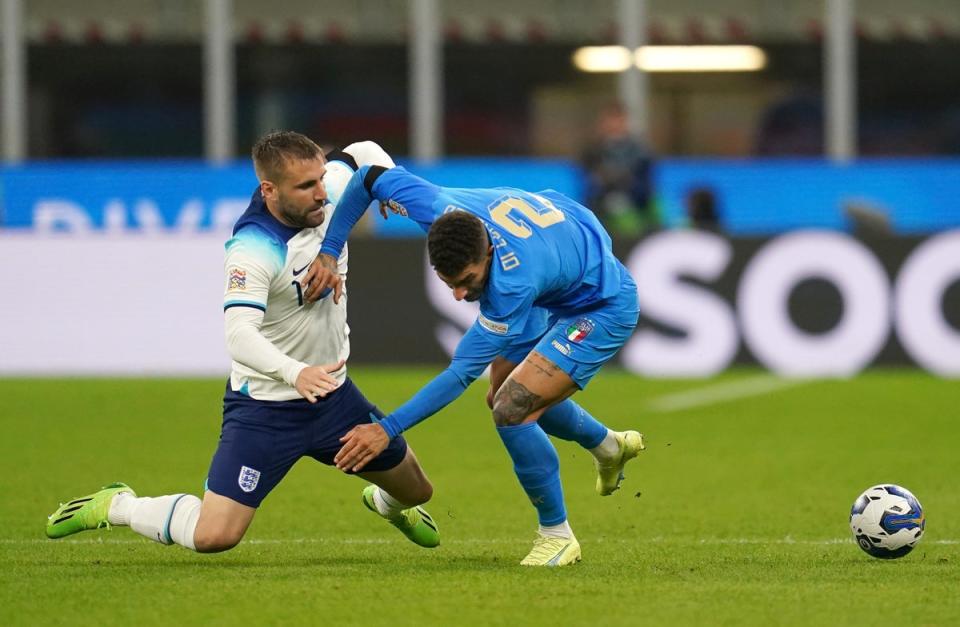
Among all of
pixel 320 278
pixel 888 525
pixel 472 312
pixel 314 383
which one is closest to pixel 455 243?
pixel 314 383

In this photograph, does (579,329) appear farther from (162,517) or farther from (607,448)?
(162,517)

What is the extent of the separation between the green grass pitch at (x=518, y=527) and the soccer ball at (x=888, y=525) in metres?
0.09

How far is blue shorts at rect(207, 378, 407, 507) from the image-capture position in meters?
6.76

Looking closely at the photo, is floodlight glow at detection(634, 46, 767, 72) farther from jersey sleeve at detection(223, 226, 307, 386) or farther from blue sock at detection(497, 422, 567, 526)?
jersey sleeve at detection(223, 226, 307, 386)

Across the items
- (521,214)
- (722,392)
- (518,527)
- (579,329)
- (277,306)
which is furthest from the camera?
(722,392)

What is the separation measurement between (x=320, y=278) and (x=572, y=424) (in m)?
1.29

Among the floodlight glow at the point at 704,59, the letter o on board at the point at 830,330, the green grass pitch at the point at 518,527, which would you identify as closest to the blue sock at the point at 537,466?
the green grass pitch at the point at 518,527

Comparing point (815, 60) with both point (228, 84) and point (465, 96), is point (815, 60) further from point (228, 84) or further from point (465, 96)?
point (228, 84)

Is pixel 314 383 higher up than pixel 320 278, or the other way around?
pixel 320 278

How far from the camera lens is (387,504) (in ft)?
23.7

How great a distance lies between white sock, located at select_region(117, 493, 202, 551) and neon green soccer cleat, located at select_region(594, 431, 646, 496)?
6.01 ft

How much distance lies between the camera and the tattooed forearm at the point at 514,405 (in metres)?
6.79

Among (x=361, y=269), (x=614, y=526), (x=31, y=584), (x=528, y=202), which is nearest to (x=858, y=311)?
(x=361, y=269)

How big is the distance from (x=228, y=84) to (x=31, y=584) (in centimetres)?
1388
